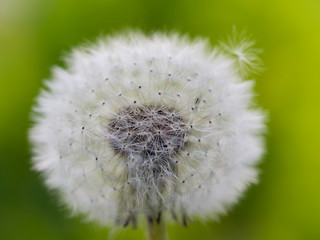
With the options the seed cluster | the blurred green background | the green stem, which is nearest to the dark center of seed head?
the seed cluster

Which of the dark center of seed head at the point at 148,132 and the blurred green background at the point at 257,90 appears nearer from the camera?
the dark center of seed head at the point at 148,132

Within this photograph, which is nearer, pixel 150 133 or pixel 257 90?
pixel 150 133

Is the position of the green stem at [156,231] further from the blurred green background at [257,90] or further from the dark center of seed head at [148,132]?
the blurred green background at [257,90]

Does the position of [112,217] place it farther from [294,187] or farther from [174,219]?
[294,187]

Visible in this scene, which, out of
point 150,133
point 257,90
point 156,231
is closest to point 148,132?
point 150,133

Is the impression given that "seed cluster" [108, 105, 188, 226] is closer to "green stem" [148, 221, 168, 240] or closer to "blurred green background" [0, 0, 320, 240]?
"green stem" [148, 221, 168, 240]

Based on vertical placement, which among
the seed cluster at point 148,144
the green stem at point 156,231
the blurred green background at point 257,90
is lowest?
the green stem at point 156,231

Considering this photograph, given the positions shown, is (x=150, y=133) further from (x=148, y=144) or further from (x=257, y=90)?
(x=257, y=90)

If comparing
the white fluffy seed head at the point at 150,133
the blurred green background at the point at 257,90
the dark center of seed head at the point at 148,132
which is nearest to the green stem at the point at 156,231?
the white fluffy seed head at the point at 150,133
